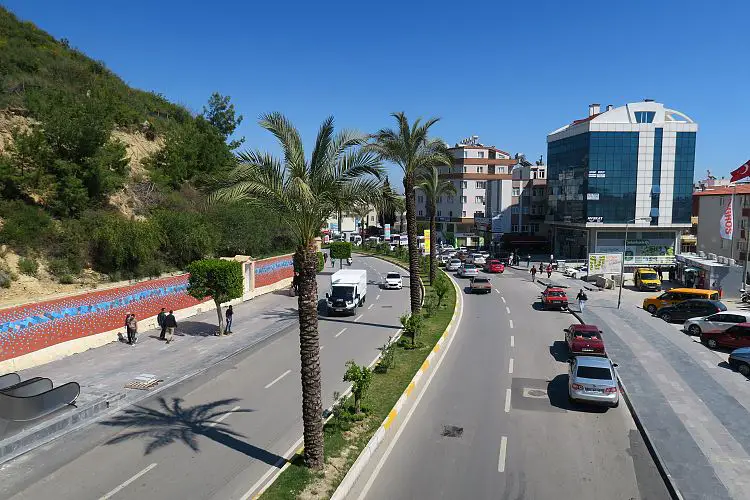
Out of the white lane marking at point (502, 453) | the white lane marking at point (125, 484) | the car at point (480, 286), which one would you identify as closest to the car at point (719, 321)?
the car at point (480, 286)

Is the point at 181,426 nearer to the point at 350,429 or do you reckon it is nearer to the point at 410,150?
the point at 350,429

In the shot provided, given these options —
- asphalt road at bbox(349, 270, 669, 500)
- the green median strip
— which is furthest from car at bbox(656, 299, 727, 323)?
the green median strip

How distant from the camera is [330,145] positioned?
42.7 feet

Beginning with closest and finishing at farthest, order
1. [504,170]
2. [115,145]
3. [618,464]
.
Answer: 1. [618,464]
2. [115,145]
3. [504,170]

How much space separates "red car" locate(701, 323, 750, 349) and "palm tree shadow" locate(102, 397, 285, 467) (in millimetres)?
22054

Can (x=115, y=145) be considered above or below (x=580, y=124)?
below

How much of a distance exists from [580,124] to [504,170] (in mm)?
24285

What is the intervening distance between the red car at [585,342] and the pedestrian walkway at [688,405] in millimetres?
1081

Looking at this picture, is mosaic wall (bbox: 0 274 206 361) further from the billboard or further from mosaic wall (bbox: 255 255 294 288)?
the billboard

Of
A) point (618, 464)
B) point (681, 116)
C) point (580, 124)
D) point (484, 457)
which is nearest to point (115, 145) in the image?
point (484, 457)

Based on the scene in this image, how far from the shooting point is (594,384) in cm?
1622

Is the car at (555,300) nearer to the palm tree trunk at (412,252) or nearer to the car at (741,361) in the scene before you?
the palm tree trunk at (412,252)

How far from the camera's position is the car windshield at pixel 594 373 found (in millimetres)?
16562

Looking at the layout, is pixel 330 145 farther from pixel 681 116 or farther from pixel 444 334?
pixel 681 116
